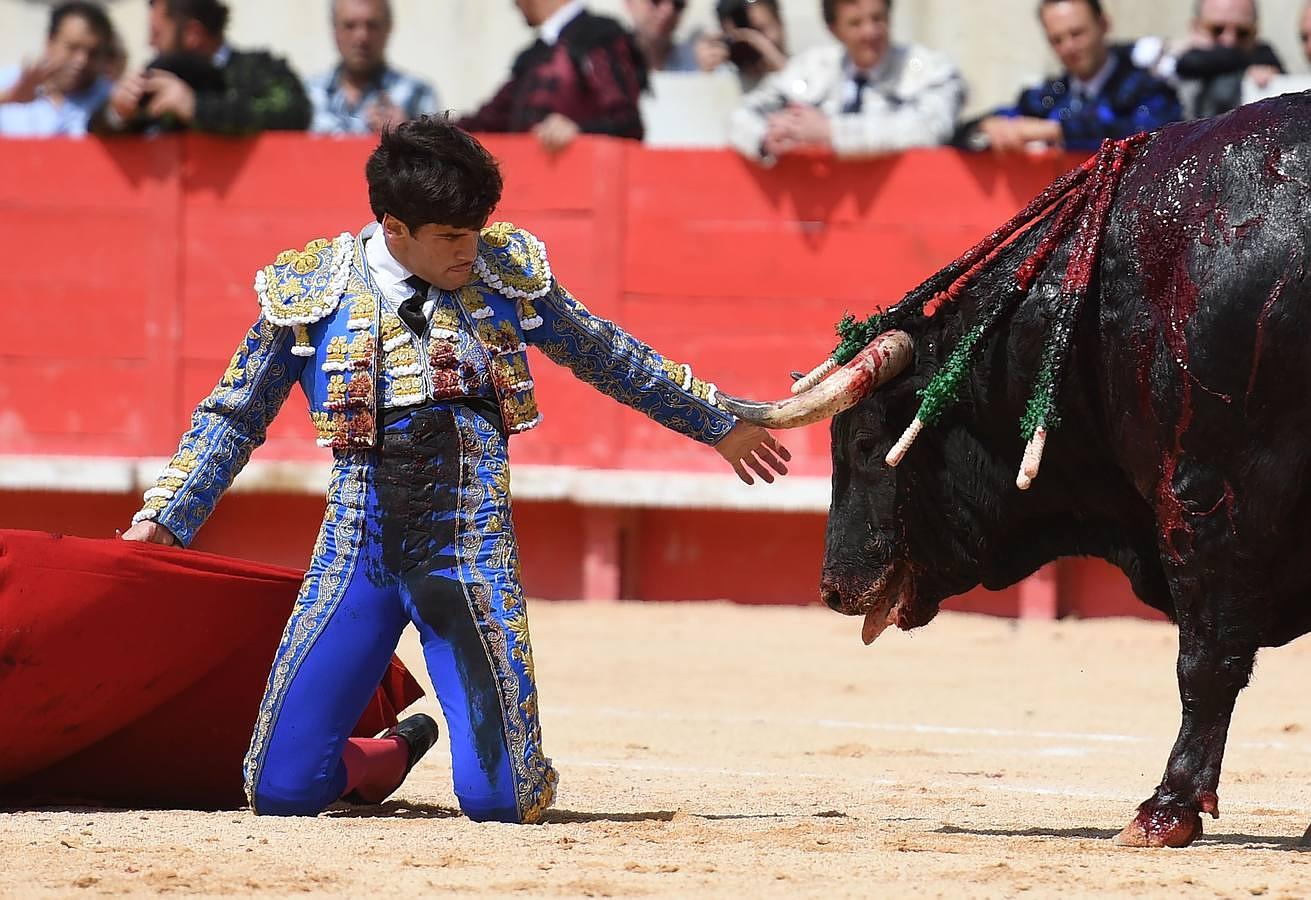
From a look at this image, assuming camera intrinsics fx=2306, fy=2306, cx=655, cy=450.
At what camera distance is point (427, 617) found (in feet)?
13.4

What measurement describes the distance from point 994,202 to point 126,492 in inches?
136

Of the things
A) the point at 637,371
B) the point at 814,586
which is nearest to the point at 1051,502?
the point at 637,371

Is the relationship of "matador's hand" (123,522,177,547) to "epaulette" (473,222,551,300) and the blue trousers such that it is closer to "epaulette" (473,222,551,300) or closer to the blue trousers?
the blue trousers

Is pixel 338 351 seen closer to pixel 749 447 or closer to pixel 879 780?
pixel 749 447

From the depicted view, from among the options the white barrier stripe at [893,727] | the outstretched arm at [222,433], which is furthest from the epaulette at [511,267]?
the white barrier stripe at [893,727]

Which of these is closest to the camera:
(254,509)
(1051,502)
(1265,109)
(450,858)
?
(450,858)

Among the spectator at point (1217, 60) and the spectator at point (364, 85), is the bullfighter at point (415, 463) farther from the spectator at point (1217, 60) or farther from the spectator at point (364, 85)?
the spectator at point (364, 85)

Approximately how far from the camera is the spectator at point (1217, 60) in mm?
7723

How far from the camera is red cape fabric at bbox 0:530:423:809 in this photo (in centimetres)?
425

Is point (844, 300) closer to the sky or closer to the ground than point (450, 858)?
closer to the sky

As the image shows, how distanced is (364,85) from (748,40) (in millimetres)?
1484

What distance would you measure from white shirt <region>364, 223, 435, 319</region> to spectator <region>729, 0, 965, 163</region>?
4206mm

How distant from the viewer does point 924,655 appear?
7.32 m

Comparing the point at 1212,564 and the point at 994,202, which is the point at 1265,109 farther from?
the point at 994,202
